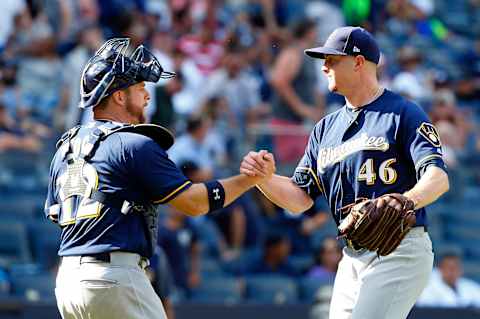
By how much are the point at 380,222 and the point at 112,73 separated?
57.8 inches

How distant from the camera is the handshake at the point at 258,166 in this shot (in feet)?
18.0

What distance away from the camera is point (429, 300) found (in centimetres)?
1124

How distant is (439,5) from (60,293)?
42.9ft

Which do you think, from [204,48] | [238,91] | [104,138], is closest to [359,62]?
[104,138]

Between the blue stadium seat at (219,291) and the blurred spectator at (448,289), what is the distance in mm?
1950

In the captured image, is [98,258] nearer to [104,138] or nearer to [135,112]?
[104,138]

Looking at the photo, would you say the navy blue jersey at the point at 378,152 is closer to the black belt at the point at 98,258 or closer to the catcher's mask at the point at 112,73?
the catcher's mask at the point at 112,73

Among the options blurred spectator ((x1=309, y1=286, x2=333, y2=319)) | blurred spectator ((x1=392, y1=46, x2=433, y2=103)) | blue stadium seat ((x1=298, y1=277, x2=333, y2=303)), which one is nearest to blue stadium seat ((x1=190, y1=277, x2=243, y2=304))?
blue stadium seat ((x1=298, y1=277, x2=333, y2=303))

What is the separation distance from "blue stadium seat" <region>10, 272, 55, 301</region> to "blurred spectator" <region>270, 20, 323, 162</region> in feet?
10.1

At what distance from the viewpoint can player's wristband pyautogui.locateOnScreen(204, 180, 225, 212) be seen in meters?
5.15

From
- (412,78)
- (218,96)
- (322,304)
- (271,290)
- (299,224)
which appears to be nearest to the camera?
(322,304)

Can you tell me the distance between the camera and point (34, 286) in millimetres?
10141

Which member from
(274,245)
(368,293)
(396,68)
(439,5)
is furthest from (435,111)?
(368,293)

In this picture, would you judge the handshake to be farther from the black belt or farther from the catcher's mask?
the black belt
